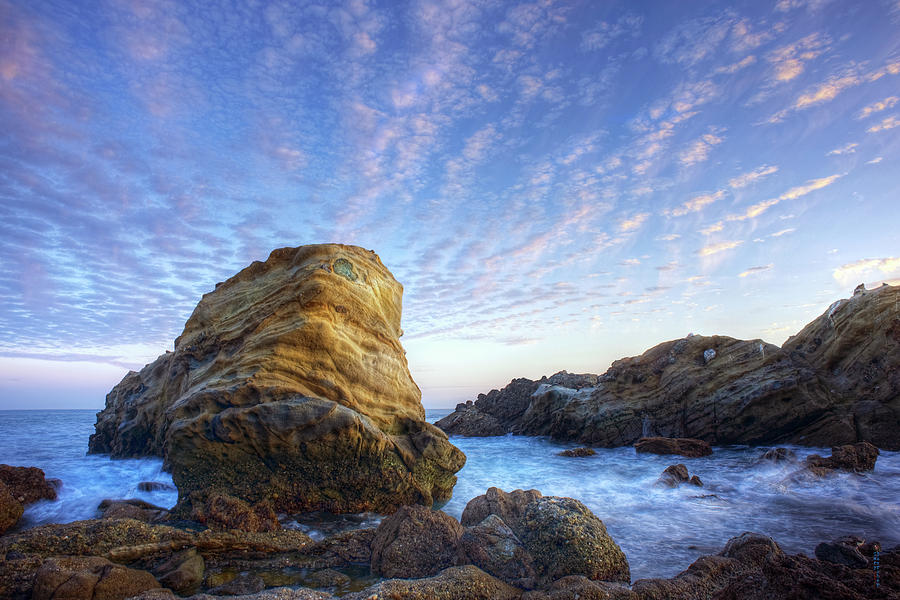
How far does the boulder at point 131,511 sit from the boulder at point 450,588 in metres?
5.57

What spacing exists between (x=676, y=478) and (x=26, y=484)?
628 inches

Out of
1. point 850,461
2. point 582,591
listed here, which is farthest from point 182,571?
point 850,461

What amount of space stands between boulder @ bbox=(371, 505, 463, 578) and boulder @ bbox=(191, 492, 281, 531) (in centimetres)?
210

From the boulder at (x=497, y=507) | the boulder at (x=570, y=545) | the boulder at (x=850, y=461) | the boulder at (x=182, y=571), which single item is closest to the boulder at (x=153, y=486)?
the boulder at (x=182, y=571)

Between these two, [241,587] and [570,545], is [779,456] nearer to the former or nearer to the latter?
[570,545]

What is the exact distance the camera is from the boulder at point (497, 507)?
725 cm

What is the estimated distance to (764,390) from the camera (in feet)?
52.7

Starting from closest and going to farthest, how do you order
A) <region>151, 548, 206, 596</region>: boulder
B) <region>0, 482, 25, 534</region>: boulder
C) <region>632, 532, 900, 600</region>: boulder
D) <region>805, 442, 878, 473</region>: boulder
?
1. <region>632, 532, 900, 600</region>: boulder
2. <region>151, 548, 206, 596</region>: boulder
3. <region>0, 482, 25, 534</region>: boulder
4. <region>805, 442, 878, 473</region>: boulder

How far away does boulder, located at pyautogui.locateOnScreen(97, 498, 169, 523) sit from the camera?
7.83 metres

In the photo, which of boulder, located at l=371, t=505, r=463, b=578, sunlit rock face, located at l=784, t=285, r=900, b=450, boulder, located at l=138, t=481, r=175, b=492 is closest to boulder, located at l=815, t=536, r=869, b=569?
boulder, located at l=371, t=505, r=463, b=578

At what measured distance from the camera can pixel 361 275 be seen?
11602 millimetres

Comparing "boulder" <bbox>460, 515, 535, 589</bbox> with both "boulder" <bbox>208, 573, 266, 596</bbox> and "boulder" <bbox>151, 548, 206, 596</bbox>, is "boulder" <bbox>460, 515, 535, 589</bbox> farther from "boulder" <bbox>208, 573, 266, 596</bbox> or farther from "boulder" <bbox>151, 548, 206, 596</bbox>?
"boulder" <bbox>151, 548, 206, 596</bbox>

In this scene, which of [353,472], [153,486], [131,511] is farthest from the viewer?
[153,486]

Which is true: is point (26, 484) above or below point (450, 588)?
above
